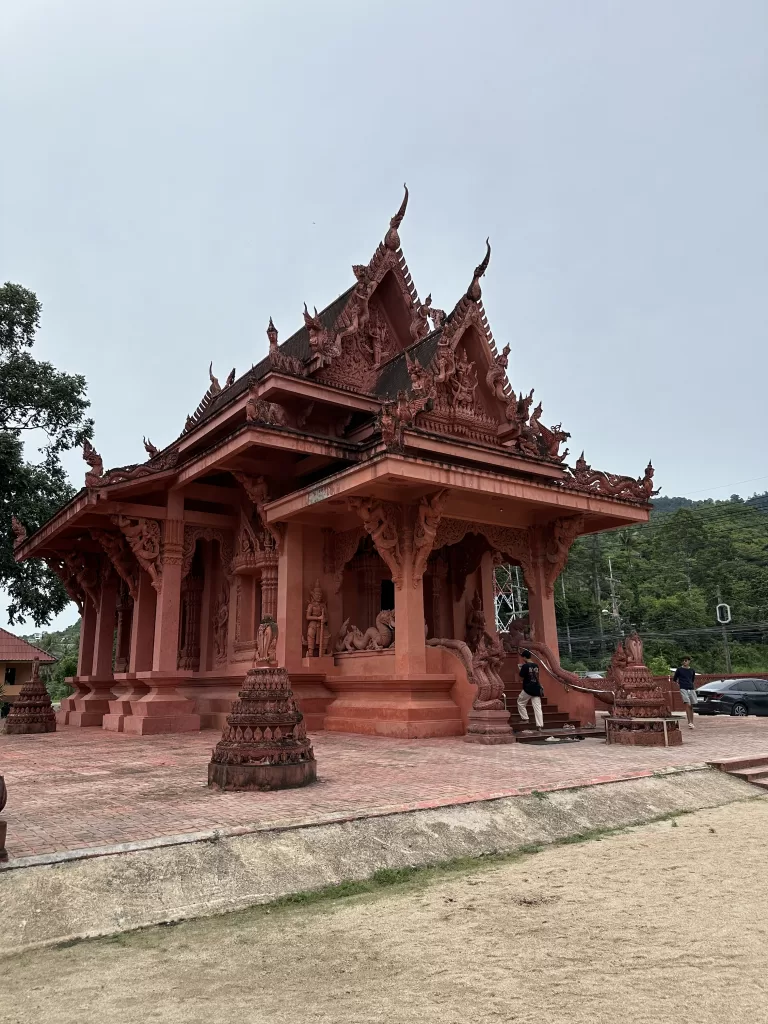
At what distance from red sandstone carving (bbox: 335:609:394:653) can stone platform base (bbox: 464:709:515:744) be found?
6.78 ft

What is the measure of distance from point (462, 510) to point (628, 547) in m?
53.4

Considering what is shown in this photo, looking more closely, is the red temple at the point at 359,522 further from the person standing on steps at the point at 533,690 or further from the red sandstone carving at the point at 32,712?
the red sandstone carving at the point at 32,712

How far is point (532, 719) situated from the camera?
1114 centimetres

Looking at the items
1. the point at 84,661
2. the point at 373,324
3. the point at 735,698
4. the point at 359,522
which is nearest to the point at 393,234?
the point at 373,324

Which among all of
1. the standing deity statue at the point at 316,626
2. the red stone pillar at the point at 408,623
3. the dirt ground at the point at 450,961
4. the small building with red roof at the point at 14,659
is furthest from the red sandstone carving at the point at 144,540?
the small building with red roof at the point at 14,659

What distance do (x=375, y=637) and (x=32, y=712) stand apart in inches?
259

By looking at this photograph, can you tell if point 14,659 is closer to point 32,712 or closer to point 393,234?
point 32,712

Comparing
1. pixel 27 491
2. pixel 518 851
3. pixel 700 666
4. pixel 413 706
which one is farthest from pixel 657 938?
pixel 700 666

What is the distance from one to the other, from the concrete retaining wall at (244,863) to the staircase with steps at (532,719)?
470 cm

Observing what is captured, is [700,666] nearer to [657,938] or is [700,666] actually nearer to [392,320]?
[392,320]

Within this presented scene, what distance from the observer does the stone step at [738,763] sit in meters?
7.27

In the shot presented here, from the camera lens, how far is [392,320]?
15.5m

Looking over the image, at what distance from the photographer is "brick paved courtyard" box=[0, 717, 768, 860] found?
15.0 ft

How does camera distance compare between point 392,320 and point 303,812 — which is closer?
point 303,812
